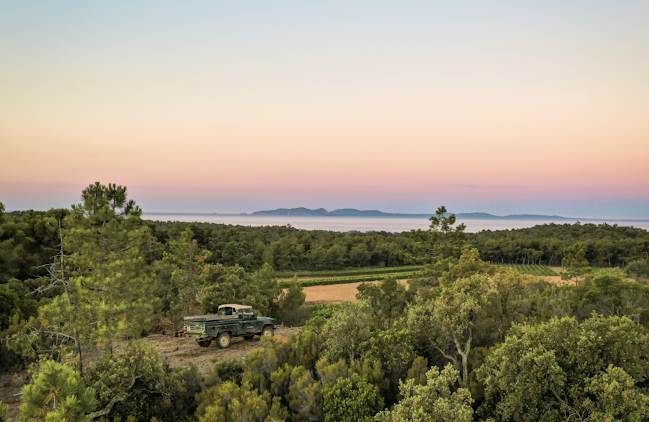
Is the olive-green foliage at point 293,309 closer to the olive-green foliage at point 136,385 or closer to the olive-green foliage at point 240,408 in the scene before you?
the olive-green foliage at point 136,385

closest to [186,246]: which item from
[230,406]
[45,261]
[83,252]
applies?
[83,252]

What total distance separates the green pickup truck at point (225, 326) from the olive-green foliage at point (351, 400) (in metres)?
6.24

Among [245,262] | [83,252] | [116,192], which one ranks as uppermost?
[116,192]

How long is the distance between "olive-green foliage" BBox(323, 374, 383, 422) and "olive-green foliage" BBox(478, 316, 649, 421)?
10.3ft

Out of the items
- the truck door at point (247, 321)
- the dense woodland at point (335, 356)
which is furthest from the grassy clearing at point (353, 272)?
the truck door at point (247, 321)

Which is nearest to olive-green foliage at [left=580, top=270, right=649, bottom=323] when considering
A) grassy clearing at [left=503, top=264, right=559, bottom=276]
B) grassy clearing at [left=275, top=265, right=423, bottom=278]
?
Answer: grassy clearing at [left=275, top=265, right=423, bottom=278]

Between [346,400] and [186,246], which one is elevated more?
[186,246]

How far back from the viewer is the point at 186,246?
21.2 metres

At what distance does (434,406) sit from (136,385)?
856 cm

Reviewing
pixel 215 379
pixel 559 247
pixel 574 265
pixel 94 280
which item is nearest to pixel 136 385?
pixel 215 379

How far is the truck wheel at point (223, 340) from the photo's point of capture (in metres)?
16.7

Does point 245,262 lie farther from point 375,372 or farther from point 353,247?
point 375,372

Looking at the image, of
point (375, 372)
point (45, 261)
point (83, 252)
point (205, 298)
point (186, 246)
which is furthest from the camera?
point (45, 261)

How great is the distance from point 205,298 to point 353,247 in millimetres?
60282
